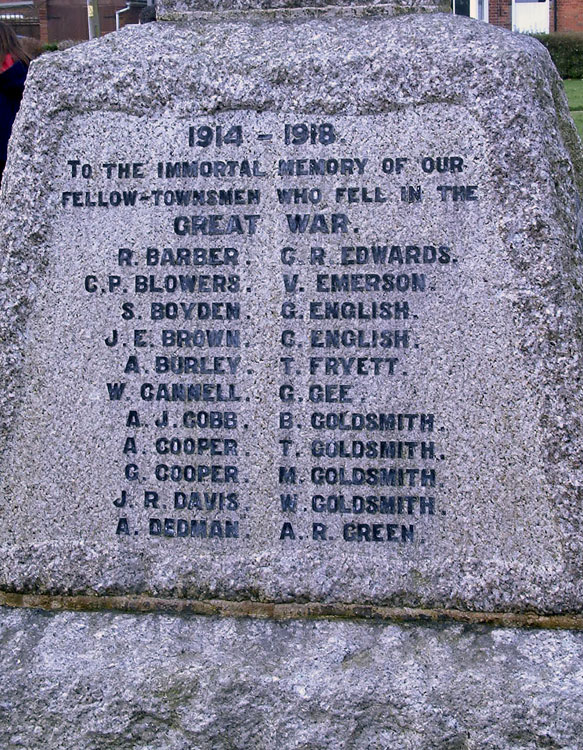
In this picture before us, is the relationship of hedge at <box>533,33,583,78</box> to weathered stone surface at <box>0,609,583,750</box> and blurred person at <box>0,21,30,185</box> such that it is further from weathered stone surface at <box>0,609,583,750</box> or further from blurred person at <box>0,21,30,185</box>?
weathered stone surface at <box>0,609,583,750</box>

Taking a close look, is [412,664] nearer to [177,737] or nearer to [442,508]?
[442,508]

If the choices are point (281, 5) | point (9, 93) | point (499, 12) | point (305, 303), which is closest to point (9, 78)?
point (9, 93)

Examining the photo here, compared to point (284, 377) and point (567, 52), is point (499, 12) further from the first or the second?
point (284, 377)

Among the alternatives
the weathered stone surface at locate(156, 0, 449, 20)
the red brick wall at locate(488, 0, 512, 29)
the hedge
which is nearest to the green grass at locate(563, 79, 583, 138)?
the hedge

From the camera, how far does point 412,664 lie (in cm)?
226

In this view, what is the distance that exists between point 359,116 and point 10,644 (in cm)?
162

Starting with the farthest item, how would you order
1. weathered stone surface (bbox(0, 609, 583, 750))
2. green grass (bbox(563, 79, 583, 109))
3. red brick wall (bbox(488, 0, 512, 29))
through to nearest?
red brick wall (bbox(488, 0, 512, 29))
green grass (bbox(563, 79, 583, 109))
weathered stone surface (bbox(0, 609, 583, 750))

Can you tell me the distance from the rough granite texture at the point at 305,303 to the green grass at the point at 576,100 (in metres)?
8.06

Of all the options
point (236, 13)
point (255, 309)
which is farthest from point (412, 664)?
point (236, 13)

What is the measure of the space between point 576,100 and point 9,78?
1383 cm

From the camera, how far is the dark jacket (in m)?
3.87

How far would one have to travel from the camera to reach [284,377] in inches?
97.1

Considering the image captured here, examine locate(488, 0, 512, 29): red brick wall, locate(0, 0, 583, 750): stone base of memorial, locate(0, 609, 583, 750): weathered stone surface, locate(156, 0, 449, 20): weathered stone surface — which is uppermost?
locate(488, 0, 512, 29): red brick wall

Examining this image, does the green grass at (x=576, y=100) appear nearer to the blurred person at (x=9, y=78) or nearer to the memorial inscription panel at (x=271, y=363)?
the blurred person at (x=9, y=78)
